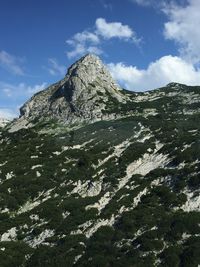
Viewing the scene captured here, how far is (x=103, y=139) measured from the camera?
6969 centimetres

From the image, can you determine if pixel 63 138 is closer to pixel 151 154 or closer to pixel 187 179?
pixel 151 154

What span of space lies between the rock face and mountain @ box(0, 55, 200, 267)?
2.30ft

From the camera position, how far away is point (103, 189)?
50000 millimetres

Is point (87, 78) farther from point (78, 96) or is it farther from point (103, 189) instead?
point (103, 189)

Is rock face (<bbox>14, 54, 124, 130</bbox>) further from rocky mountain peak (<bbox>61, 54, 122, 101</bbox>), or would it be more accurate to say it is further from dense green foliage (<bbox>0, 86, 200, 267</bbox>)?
dense green foliage (<bbox>0, 86, 200, 267</bbox>)

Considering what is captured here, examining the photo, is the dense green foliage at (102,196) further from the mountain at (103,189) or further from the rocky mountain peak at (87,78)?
the rocky mountain peak at (87,78)

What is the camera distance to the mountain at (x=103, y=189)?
3603 centimetres

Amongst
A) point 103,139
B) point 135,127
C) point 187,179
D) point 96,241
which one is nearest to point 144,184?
point 187,179

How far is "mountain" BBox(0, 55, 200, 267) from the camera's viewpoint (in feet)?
118

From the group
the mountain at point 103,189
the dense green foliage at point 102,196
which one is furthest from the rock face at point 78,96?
the dense green foliage at point 102,196

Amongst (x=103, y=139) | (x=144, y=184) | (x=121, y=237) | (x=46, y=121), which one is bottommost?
(x=121, y=237)

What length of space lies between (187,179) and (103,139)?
2599cm

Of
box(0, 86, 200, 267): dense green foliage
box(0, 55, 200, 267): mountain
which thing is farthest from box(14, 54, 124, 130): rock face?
box(0, 86, 200, 267): dense green foliage

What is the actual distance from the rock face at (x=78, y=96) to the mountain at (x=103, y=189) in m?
0.70
